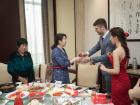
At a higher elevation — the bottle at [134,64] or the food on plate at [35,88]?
A: the bottle at [134,64]

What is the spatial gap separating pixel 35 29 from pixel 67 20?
0.80 metres

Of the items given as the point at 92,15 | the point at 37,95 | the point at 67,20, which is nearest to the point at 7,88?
the point at 37,95

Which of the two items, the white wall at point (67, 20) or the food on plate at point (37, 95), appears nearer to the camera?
the food on plate at point (37, 95)

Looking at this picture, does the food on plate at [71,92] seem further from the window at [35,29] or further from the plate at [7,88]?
the window at [35,29]

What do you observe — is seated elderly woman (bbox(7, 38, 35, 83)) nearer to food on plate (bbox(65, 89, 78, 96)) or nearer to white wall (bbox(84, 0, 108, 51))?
food on plate (bbox(65, 89, 78, 96))

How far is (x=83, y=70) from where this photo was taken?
11.6 feet

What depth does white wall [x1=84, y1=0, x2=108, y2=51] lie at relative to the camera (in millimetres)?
4441

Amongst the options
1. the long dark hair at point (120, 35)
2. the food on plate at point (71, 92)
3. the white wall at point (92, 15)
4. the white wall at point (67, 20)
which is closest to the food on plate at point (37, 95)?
the food on plate at point (71, 92)

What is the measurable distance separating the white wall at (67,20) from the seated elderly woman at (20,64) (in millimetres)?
1590

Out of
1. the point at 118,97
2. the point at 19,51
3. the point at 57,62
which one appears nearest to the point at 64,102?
the point at 118,97

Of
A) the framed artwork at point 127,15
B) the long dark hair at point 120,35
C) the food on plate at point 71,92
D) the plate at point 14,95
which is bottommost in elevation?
the plate at point 14,95

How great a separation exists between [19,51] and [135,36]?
78.2 inches

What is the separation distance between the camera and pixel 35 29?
15.5ft

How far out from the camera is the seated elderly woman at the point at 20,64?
3516 millimetres
